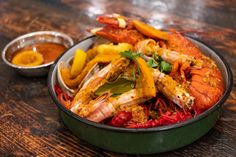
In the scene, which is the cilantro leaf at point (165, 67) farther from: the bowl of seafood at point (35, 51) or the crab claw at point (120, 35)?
the bowl of seafood at point (35, 51)

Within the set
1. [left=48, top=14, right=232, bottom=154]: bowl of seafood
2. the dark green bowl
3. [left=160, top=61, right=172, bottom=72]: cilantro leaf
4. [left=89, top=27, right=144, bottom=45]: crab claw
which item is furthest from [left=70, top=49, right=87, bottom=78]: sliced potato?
[left=160, top=61, right=172, bottom=72]: cilantro leaf

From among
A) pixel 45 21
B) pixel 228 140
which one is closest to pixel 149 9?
pixel 45 21

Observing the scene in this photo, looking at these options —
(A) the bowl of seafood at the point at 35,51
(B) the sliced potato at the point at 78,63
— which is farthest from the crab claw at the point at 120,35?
(A) the bowl of seafood at the point at 35,51

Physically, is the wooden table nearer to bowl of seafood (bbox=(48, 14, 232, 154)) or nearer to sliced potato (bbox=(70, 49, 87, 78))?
bowl of seafood (bbox=(48, 14, 232, 154))

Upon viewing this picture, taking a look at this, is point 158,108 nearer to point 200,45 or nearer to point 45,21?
point 200,45

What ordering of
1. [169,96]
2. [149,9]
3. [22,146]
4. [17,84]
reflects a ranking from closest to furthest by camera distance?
[169,96] → [22,146] → [17,84] → [149,9]

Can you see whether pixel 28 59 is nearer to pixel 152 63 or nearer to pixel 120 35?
pixel 120 35
